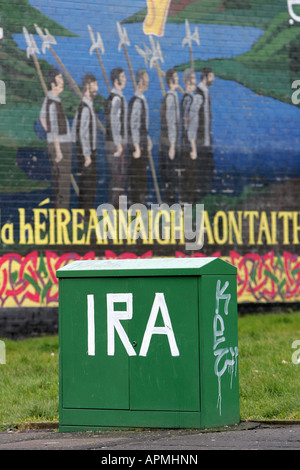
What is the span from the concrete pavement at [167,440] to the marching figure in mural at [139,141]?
9.31 m

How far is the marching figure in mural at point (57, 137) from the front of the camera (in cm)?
1602

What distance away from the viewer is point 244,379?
383 inches

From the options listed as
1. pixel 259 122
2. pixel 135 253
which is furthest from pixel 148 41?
pixel 135 253

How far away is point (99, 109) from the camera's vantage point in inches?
647

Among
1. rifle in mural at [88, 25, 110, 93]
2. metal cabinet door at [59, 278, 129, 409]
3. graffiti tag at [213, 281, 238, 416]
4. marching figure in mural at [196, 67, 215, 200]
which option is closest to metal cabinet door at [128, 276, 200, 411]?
metal cabinet door at [59, 278, 129, 409]

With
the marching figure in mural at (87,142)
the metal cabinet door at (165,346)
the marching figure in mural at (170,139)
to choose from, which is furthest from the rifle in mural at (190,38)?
the metal cabinet door at (165,346)

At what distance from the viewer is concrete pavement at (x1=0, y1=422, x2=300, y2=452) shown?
6.31 meters

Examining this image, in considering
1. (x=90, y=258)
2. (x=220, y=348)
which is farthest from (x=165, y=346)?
(x=90, y=258)

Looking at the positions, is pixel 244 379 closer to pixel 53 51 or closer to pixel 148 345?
pixel 148 345

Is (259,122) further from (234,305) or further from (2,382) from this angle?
(234,305)

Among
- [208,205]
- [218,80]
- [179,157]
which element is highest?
[218,80]

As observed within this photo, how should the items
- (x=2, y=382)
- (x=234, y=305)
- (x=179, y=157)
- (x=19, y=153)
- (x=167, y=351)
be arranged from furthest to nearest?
(x=179, y=157) < (x=19, y=153) < (x=2, y=382) < (x=234, y=305) < (x=167, y=351)

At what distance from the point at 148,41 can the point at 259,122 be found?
3.03 metres

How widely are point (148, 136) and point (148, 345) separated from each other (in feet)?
33.1
